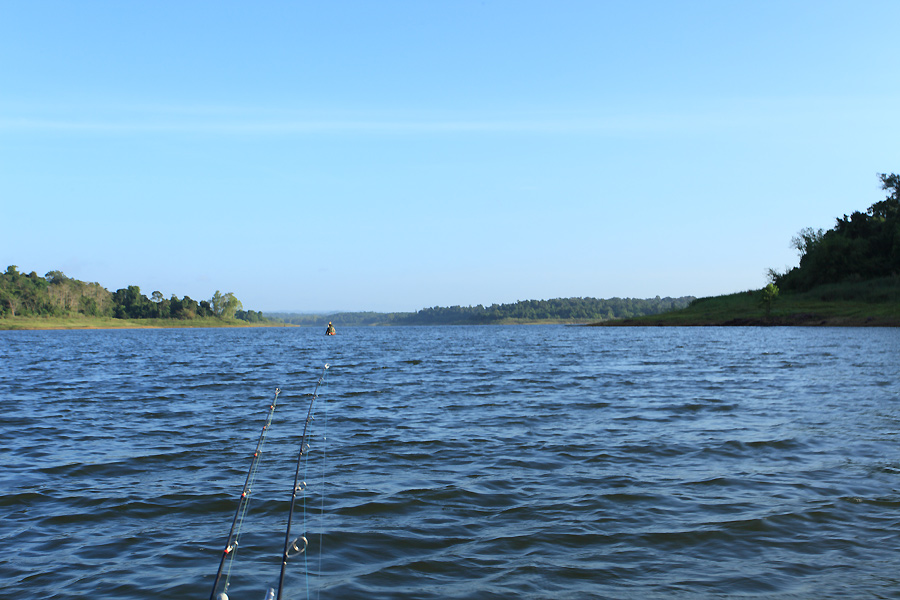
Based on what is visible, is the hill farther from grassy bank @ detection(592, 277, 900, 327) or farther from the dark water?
the dark water

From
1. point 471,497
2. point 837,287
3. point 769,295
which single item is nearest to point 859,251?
point 837,287

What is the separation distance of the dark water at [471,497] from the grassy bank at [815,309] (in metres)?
71.9

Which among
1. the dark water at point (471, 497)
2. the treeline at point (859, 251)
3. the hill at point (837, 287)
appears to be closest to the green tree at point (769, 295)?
the hill at point (837, 287)

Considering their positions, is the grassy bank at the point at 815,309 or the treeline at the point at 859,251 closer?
the grassy bank at the point at 815,309

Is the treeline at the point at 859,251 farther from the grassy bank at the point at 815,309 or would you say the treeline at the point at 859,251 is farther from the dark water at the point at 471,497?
the dark water at the point at 471,497

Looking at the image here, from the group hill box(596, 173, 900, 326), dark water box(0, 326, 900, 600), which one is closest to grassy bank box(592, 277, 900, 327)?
hill box(596, 173, 900, 326)

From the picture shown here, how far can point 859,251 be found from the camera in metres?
102

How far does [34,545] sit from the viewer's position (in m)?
7.38

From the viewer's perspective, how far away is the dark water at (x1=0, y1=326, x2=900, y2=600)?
6371mm

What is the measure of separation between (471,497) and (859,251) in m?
115

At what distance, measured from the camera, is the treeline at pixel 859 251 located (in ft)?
329

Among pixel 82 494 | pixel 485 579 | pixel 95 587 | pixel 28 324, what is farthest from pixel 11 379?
pixel 28 324

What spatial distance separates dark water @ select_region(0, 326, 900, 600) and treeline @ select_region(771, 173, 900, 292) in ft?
320

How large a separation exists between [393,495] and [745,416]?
1043cm
